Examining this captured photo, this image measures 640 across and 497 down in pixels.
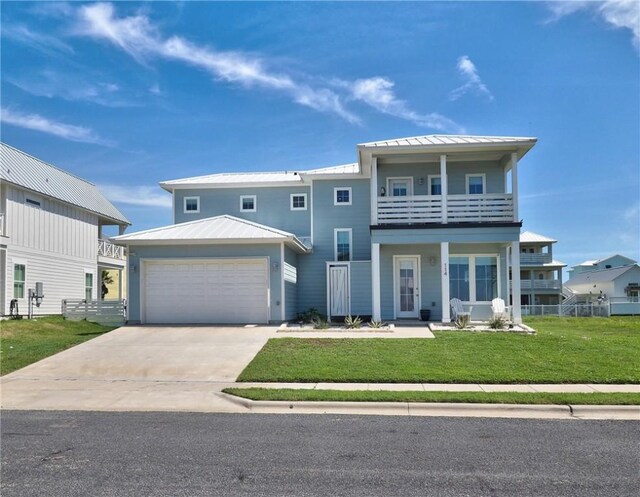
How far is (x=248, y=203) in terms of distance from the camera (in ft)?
77.9

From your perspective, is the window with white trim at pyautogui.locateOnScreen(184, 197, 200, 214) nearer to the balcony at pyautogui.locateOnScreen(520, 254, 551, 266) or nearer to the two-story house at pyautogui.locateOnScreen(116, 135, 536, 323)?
the two-story house at pyautogui.locateOnScreen(116, 135, 536, 323)

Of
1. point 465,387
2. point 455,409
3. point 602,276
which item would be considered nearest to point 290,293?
point 465,387

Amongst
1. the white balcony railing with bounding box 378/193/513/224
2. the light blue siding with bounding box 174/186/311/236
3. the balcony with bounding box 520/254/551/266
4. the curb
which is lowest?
the curb

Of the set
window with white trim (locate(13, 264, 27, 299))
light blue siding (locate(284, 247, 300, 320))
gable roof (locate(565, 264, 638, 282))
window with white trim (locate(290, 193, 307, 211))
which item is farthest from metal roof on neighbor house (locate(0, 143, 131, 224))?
gable roof (locate(565, 264, 638, 282))

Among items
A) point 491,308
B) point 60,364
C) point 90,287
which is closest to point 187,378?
point 60,364

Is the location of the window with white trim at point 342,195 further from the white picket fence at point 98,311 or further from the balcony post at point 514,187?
the white picket fence at point 98,311

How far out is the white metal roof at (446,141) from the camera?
18.2 metres

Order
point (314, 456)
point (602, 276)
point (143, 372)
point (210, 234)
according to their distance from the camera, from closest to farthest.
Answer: point (314, 456) → point (143, 372) → point (210, 234) → point (602, 276)

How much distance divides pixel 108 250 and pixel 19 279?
882 cm

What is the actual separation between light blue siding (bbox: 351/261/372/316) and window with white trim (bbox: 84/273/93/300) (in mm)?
15575

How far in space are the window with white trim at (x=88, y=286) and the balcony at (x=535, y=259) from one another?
34.3m

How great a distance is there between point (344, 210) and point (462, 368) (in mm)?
11981

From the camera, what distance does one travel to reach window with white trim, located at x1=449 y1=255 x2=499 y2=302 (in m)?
20.2

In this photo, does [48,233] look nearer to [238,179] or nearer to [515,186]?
[238,179]
